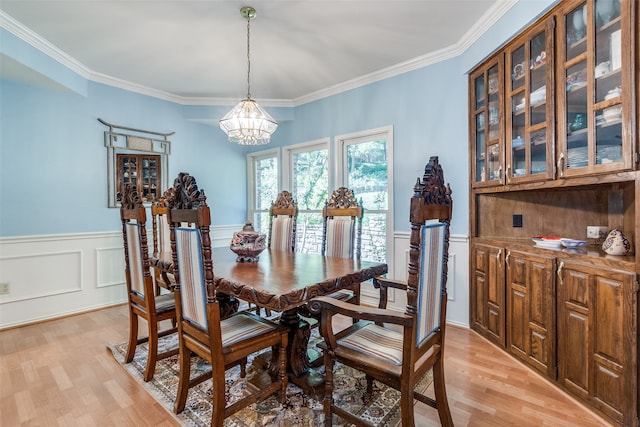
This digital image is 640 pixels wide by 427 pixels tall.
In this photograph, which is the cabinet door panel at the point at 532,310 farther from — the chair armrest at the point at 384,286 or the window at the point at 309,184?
the window at the point at 309,184

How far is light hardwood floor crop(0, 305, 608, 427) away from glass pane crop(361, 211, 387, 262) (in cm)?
120

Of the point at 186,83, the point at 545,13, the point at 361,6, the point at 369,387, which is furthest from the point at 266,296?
the point at 186,83

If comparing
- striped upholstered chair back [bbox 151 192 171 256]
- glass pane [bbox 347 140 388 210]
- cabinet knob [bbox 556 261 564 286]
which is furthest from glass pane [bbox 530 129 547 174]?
striped upholstered chair back [bbox 151 192 171 256]

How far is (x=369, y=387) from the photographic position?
6.20 ft

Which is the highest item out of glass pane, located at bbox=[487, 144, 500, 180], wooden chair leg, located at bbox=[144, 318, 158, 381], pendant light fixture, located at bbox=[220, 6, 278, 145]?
pendant light fixture, located at bbox=[220, 6, 278, 145]

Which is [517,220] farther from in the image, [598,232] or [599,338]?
[599,338]

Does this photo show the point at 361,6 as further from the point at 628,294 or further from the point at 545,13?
the point at 628,294

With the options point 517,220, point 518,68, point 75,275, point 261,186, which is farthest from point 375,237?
point 75,275

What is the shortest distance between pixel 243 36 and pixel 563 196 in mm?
3048

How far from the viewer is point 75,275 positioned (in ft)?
11.4

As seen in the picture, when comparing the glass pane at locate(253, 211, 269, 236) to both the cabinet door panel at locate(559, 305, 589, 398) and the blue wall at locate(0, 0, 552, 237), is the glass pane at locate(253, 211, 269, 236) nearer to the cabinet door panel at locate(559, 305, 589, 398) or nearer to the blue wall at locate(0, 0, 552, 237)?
the blue wall at locate(0, 0, 552, 237)

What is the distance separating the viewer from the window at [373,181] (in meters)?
3.56

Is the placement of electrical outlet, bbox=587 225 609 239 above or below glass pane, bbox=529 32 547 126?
below

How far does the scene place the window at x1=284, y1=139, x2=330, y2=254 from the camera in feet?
14.0
